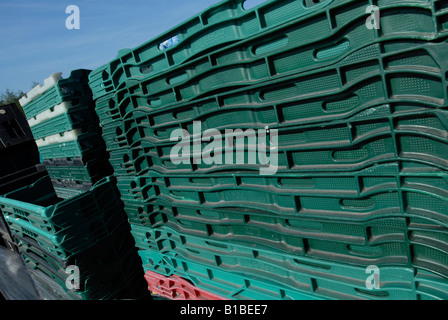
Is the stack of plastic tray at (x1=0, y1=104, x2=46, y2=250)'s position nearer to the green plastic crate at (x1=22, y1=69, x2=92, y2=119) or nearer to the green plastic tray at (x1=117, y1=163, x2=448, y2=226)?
the green plastic crate at (x1=22, y1=69, x2=92, y2=119)

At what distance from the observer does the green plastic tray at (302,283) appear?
160cm

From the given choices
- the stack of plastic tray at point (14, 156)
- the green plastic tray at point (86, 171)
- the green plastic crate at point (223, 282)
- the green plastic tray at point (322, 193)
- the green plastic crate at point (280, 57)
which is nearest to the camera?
the green plastic crate at point (280, 57)

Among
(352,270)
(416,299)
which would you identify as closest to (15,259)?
(352,270)

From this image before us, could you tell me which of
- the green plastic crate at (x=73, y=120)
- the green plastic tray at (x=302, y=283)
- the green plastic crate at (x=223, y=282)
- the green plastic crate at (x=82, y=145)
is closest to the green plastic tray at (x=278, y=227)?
the green plastic tray at (x=302, y=283)

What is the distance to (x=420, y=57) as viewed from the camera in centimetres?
126

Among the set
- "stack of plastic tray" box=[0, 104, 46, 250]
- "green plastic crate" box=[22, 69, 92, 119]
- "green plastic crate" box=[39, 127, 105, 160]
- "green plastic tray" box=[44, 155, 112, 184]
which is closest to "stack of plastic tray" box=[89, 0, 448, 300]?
"green plastic crate" box=[22, 69, 92, 119]

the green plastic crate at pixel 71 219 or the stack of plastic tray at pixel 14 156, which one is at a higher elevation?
the stack of plastic tray at pixel 14 156

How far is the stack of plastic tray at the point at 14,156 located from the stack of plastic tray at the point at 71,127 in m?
1.45

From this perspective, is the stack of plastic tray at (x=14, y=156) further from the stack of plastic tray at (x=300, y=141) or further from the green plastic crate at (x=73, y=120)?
the stack of plastic tray at (x=300, y=141)

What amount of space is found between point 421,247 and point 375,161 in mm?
511

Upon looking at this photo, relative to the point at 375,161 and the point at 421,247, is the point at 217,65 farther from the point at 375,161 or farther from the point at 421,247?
the point at 421,247

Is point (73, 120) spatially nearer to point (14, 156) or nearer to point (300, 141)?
point (300, 141)

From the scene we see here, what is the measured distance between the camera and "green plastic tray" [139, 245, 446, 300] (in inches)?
63.2

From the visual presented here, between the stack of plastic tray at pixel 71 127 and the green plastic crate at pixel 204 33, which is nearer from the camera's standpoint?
the green plastic crate at pixel 204 33
